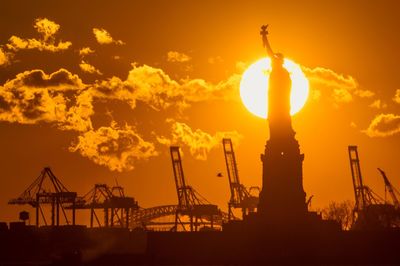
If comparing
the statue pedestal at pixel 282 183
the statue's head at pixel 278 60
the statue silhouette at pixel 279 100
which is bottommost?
the statue pedestal at pixel 282 183

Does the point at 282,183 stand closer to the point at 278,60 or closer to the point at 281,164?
the point at 281,164

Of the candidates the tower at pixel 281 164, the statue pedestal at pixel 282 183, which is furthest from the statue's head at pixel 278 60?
the statue pedestal at pixel 282 183

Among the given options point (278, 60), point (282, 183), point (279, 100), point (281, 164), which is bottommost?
point (282, 183)

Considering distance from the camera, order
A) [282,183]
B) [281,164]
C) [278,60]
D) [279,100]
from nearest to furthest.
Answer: [282,183] → [281,164] → [279,100] → [278,60]

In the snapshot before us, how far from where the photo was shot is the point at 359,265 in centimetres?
12412

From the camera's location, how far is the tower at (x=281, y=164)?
5054 inches

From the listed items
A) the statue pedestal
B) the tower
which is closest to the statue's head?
the tower

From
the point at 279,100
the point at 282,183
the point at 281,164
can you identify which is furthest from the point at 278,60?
the point at 282,183

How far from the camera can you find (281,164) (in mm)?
128875

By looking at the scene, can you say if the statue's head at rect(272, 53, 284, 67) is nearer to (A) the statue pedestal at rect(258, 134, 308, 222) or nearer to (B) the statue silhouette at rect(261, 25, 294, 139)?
(B) the statue silhouette at rect(261, 25, 294, 139)

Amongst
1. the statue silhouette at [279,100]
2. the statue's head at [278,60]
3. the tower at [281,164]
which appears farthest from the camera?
the statue's head at [278,60]

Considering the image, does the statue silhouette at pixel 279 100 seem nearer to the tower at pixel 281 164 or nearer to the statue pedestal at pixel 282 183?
the tower at pixel 281 164

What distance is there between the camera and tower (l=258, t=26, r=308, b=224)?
128375 mm

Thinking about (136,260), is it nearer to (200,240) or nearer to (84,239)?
(200,240)
